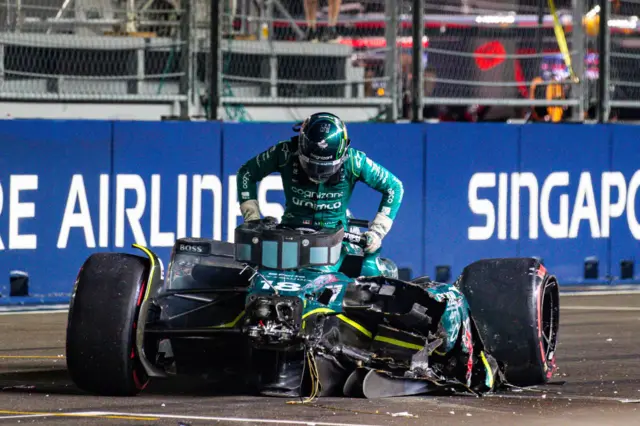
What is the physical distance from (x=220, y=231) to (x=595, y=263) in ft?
14.4

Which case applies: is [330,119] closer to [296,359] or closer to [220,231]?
[296,359]

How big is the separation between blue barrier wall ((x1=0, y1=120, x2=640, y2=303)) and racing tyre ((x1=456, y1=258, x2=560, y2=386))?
512 cm

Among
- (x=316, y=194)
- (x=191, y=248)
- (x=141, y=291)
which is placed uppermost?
(x=316, y=194)

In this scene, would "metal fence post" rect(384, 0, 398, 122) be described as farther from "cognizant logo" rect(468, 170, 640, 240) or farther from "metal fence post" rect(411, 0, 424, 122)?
"cognizant logo" rect(468, 170, 640, 240)

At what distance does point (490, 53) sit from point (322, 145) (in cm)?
707

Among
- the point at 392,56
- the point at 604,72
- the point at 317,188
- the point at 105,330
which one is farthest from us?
the point at 604,72

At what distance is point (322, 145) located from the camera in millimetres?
9453

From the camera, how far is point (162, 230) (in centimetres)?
1426

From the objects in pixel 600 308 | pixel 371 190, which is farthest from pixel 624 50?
pixel 600 308

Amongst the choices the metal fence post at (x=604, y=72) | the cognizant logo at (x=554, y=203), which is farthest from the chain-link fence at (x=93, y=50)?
the metal fence post at (x=604, y=72)

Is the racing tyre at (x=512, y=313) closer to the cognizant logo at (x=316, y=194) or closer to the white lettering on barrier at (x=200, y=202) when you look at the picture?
the cognizant logo at (x=316, y=194)

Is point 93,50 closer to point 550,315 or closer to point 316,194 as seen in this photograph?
point 316,194

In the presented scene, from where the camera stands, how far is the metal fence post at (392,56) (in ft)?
51.8

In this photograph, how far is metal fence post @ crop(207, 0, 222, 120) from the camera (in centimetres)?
1477
